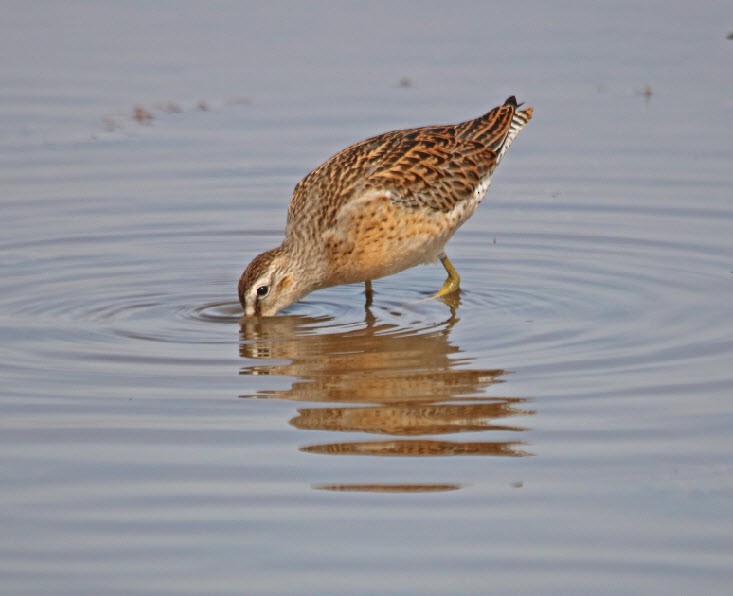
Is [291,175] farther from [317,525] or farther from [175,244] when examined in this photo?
[317,525]

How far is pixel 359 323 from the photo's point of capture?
8.16 metres

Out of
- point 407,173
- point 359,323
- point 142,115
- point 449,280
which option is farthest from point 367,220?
point 142,115

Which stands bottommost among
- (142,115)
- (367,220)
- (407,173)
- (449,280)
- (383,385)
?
(383,385)

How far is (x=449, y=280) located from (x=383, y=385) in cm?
216

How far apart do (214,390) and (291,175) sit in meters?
4.16

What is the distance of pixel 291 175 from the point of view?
34.9 feet

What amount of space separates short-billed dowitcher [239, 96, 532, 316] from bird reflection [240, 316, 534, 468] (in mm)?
259

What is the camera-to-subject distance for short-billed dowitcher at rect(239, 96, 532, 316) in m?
8.38

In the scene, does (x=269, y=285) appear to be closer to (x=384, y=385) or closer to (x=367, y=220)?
(x=367, y=220)

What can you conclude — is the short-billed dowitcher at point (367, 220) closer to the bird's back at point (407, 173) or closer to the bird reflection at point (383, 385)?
the bird's back at point (407, 173)

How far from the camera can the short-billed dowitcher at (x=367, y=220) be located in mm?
8383

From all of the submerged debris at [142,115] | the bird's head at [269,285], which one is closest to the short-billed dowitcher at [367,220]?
the bird's head at [269,285]

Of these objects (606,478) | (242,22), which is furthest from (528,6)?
(606,478)

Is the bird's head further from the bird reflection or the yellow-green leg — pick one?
the yellow-green leg
